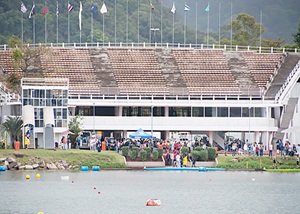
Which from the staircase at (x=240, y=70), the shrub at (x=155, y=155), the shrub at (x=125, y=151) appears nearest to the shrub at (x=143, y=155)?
the shrub at (x=155, y=155)

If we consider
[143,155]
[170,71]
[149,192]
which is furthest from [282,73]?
[149,192]

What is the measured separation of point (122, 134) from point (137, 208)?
5160 centimetres

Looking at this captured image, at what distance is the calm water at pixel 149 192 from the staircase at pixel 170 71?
112ft

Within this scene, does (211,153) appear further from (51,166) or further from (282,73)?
(282,73)

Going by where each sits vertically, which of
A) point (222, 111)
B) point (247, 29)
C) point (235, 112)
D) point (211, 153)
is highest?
point (247, 29)

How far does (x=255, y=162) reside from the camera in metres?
99.8

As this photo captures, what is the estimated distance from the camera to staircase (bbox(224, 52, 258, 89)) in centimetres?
13238

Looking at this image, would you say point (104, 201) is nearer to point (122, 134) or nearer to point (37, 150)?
point (37, 150)

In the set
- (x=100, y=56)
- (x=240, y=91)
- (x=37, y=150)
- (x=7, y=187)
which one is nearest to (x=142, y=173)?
(x=37, y=150)

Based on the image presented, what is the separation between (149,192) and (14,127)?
22983 mm

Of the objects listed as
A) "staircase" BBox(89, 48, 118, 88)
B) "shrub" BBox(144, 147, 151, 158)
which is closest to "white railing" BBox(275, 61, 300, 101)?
"staircase" BBox(89, 48, 118, 88)

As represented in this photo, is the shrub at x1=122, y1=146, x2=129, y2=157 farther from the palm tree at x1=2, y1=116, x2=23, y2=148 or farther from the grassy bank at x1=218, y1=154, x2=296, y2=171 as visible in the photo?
the palm tree at x1=2, y1=116, x2=23, y2=148

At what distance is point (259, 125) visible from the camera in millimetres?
121062

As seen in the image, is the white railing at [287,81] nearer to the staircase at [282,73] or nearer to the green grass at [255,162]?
the staircase at [282,73]
